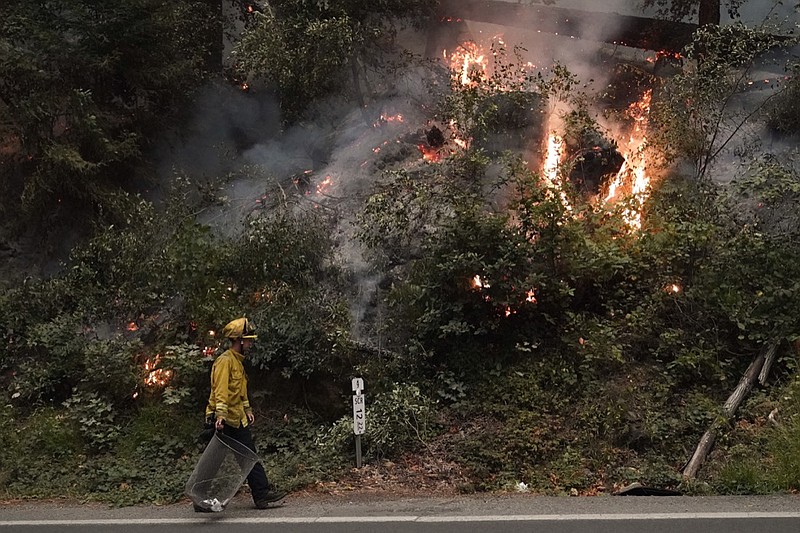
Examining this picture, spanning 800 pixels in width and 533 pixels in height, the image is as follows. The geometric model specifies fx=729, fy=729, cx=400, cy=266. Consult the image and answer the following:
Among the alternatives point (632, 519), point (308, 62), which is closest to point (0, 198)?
point (308, 62)

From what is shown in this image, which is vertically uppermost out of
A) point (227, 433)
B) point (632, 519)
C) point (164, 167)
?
point (164, 167)

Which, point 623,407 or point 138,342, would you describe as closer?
point 623,407

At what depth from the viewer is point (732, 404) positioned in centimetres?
818

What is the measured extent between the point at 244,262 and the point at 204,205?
2663mm

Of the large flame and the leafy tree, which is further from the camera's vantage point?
the leafy tree

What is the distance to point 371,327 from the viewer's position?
10594mm

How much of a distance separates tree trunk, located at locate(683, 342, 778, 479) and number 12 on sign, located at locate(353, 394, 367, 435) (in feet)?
11.0

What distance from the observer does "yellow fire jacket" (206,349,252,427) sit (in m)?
6.84

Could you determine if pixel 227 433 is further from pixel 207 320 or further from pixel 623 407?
pixel 623 407

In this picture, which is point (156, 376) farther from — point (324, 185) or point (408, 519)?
point (408, 519)

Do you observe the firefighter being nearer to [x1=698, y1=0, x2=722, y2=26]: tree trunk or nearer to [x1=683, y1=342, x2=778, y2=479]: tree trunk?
[x1=683, y1=342, x2=778, y2=479]: tree trunk

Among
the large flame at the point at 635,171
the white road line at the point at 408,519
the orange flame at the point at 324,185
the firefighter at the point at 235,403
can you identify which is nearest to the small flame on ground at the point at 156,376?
the white road line at the point at 408,519

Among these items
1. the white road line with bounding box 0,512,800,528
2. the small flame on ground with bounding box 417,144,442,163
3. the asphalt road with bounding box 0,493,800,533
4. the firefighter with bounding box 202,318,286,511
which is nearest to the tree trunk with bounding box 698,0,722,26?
the small flame on ground with bounding box 417,144,442,163

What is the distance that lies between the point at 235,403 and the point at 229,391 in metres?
0.13
